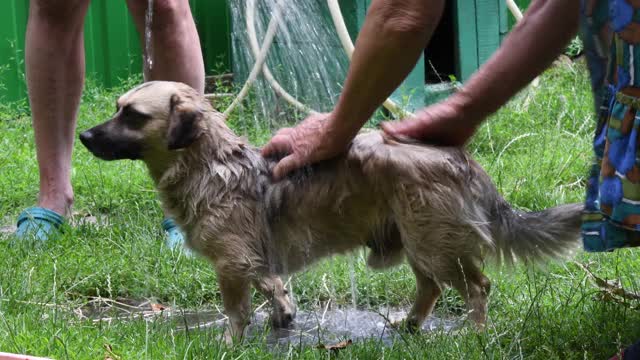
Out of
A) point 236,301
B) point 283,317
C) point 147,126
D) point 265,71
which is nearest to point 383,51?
point 147,126

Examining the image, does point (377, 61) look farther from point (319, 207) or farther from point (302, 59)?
point (302, 59)

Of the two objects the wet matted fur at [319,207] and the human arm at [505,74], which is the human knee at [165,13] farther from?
A: the human arm at [505,74]

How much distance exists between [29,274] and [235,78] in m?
4.75

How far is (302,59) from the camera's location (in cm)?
780

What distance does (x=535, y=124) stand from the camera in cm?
644

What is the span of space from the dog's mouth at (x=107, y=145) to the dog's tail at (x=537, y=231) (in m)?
1.30

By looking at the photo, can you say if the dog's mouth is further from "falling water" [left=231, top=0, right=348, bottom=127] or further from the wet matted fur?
"falling water" [left=231, top=0, right=348, bottom=127]

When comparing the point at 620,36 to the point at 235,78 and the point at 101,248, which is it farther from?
the point at 235,78

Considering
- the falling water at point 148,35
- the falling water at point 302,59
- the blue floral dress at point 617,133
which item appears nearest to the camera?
the blue floral dress at point 617,133

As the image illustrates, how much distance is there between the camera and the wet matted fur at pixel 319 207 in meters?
3.28

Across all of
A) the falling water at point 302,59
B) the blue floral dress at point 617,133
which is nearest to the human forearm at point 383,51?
the blue floral dress at point 617,133

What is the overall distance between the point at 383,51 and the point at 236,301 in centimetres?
108

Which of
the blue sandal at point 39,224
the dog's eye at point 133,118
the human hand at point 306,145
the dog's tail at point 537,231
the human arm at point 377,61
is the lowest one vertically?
the blue sandal at point 39,224

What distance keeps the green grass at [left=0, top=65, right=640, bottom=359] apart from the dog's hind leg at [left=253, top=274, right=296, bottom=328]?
0.19 metres
